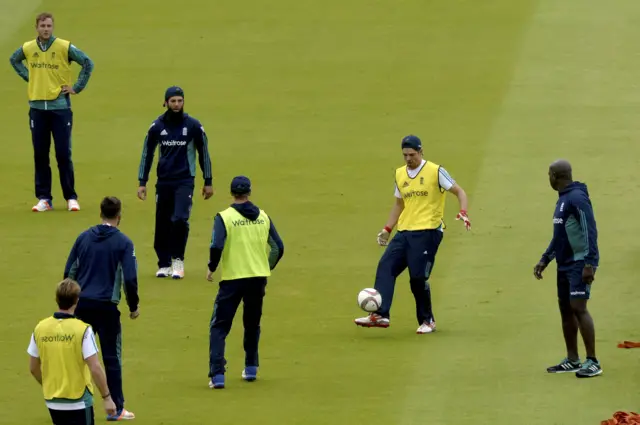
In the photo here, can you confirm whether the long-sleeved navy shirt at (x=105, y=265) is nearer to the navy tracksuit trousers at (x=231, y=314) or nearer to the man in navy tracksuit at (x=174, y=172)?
the navy tracksuit trousers at (x=231, y=314)

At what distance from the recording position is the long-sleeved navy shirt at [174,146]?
64.2 feet

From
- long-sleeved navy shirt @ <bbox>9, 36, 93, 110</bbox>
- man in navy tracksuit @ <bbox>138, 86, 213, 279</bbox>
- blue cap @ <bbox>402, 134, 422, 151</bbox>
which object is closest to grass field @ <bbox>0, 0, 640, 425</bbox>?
man in navy tracksuit @ <bbox>138, 86, 213, 279</bbox>

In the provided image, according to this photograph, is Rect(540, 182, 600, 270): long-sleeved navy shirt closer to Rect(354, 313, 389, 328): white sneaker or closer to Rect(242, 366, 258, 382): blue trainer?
Rect(354, 313, 389, 328): white sneaker

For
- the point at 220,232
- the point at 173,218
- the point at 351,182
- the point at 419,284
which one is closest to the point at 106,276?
the point at 220,232

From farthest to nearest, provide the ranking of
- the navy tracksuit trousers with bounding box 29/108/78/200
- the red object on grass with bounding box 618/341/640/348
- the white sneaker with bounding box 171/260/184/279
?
1. the navy tracksuit trousers with bounding box 29/108/78/200
2. the white sneaker with bounding box 171/260/184/279
3. the red object on grass with bounding box 618/341/640/348

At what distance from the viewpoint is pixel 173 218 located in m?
19.5

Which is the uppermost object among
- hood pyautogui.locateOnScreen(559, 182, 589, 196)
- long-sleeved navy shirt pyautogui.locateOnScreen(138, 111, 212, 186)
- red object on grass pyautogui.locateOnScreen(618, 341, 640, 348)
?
long-sleeved navy shirt pyautogui.locateOnScreen(138, 111, 212, 186)

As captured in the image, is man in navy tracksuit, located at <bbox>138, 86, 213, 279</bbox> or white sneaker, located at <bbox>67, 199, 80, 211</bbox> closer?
man in navy tracksuit, located at <bbox>138, 86, 213, 279</bbox>

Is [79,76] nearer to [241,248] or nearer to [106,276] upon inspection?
[241,248]

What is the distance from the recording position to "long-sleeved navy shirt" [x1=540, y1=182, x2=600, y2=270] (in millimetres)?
15602

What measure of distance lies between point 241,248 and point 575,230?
3.34m

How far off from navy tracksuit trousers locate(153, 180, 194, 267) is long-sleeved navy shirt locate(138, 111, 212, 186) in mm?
119

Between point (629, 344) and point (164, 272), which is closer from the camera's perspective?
point (629, 344)

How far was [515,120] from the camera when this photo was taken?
2675 cm
